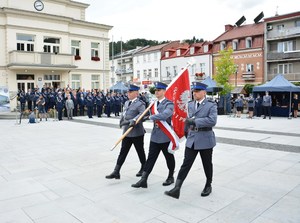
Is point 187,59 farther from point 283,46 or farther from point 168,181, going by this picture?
point 168,181

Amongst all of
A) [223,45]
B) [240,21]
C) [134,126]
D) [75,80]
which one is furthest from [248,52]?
[134,126]

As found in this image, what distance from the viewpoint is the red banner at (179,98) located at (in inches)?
222

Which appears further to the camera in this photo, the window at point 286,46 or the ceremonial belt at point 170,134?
the window at point 286,46

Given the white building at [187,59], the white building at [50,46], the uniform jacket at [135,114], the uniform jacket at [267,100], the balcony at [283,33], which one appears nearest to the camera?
the uniform jacket at [135,114]

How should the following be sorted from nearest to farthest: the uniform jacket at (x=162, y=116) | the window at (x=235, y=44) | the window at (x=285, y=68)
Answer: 1. the uniform jacket at (x=162, y=116)
2. the window at (x=285, y=68)
3. the window at (x=235, y=44)

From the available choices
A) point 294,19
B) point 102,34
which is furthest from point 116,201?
point 294,19

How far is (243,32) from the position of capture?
148ft

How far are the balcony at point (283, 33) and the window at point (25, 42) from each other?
30872mm

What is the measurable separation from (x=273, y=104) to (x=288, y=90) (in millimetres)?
2552

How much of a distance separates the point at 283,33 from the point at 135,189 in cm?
4089

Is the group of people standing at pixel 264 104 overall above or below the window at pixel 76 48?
below

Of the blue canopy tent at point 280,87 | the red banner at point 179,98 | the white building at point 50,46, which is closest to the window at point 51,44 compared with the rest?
the white building at point 50,46

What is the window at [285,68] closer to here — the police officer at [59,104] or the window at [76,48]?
the window at [76,48]

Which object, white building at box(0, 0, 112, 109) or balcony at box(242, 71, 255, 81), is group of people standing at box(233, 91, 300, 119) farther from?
balcony at box(242, 71, 255, 81)
